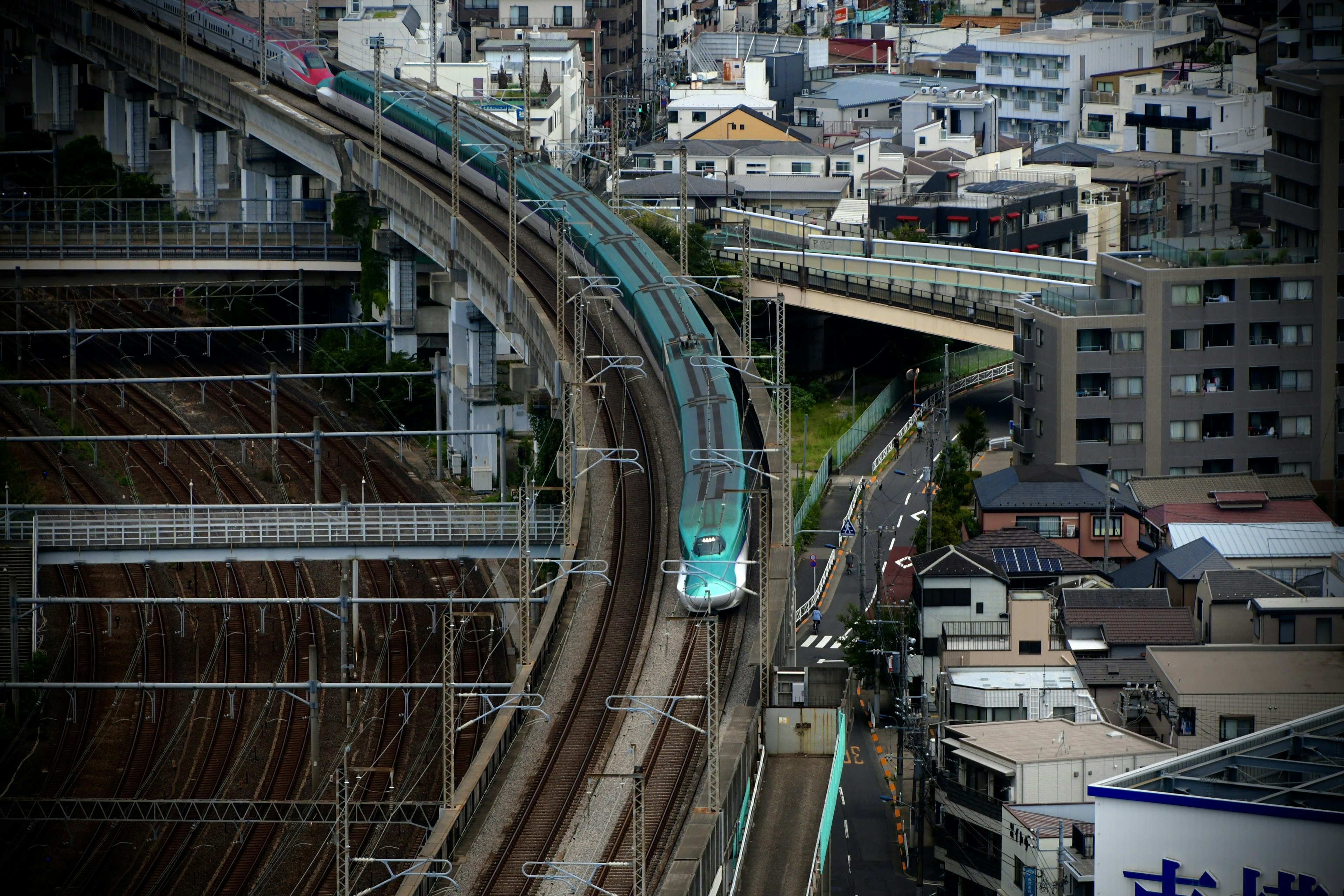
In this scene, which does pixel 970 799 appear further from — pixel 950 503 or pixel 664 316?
pixel 664 316

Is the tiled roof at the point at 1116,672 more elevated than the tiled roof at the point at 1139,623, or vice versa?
the tiled roof at the point at 1139,623

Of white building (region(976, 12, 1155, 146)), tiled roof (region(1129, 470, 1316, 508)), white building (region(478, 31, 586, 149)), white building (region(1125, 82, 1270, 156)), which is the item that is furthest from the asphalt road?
white building (region(976, 12, 1155, 146))

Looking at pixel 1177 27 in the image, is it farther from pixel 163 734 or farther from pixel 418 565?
pixel 163 734

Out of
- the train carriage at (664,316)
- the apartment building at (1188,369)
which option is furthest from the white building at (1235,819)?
the apartment building at (1188,369)

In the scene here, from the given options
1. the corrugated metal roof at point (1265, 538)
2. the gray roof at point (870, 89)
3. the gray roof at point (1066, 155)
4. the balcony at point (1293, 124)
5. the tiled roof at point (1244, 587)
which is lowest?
the tiled roof at point (1244, 587)

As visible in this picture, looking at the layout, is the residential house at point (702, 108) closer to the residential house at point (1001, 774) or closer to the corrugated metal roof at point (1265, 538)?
the corrugated metal roof at point (1265, 538)

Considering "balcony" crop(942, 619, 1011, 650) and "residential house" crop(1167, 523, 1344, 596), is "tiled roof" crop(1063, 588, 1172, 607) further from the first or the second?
"residential house" crop(1167, 523, 1344, 596)
